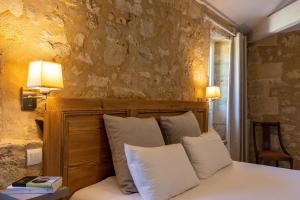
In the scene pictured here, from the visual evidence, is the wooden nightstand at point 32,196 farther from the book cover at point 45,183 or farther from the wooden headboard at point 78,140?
the wooden headboard at point 78,140

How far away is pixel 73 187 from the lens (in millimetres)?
1780

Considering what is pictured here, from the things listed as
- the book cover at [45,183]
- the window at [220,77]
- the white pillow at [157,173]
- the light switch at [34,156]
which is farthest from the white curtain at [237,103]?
the book cover at [45,183]

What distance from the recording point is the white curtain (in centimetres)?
420

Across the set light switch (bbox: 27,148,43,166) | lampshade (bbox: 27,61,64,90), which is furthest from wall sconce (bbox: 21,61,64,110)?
light switch (bbox: 27,148,43,166)

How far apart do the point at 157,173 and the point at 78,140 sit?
0.59 m

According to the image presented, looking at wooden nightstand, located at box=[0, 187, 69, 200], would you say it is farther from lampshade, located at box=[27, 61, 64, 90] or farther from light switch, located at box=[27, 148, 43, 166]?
lampshade, located at box=[27, 61, 64, 90]

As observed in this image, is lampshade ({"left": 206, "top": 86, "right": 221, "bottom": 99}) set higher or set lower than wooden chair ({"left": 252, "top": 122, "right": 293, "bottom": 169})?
higher

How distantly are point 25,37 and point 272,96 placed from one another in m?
4.03

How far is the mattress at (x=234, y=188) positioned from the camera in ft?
5.44

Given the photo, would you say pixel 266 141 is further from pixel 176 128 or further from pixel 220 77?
pixel 176 128

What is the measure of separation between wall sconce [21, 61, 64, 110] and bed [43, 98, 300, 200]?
0.34 ft

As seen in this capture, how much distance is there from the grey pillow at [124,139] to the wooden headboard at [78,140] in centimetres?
11

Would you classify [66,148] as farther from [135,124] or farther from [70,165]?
[135,124]

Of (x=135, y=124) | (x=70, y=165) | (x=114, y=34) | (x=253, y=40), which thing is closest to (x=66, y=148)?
(x=70, y=165)
